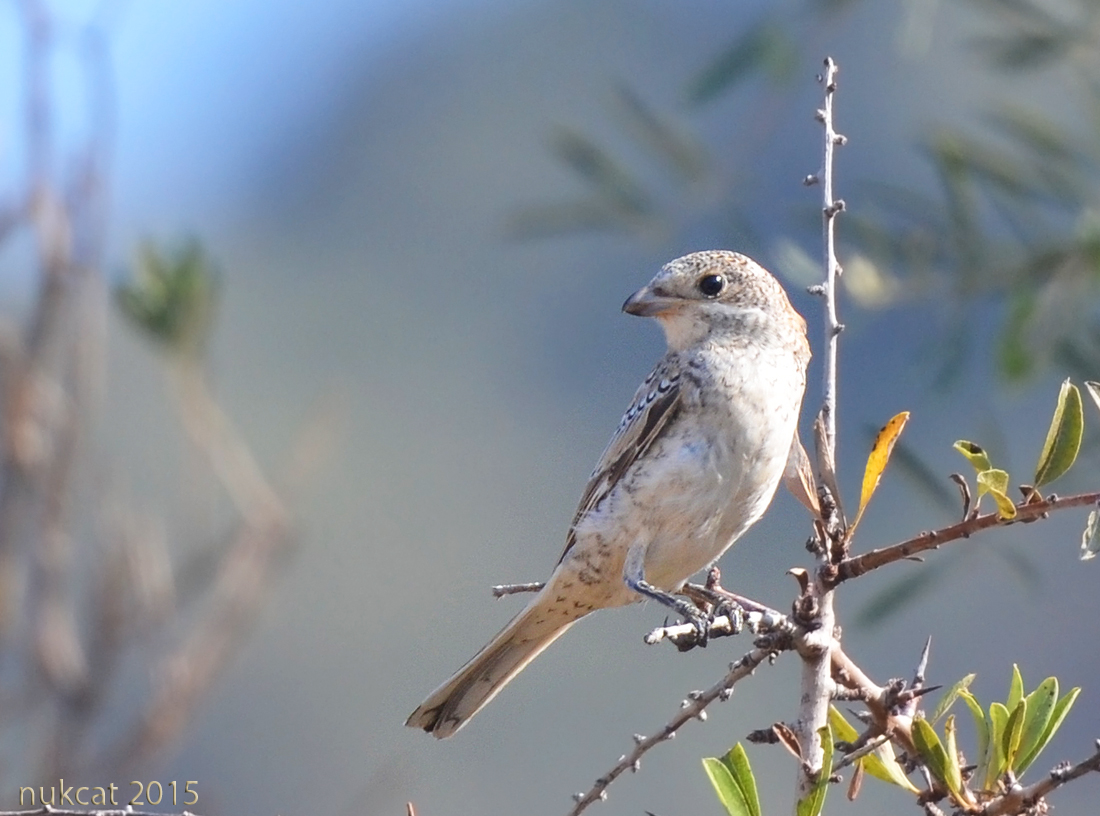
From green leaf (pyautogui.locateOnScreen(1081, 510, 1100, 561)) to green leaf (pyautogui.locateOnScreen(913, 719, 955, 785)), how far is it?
0.35 metres

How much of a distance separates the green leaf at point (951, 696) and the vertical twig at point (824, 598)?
0.18 meters

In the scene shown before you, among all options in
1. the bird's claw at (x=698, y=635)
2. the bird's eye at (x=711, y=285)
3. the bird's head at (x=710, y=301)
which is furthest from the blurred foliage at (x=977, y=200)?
the bird's claw at (x=698, y=635)

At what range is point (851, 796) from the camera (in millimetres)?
2389

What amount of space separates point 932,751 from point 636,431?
2016 mm

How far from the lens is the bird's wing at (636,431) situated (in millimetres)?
4148

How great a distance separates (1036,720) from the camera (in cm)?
233

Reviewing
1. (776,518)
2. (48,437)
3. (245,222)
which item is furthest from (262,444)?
(48,437)

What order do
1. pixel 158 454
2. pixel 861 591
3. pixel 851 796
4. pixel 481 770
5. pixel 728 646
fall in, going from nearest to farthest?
pixel 851 796
pixel 728 646
pixel 861 591
pixel 481 770
pixel 158 454

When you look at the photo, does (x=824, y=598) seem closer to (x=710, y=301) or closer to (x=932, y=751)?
(x=932, y=751)

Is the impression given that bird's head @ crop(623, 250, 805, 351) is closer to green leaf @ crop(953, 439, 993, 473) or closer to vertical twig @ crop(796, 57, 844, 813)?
vertical twig @ crop(796, 57, 844, 813)

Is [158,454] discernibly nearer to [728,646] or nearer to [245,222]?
[728,646]

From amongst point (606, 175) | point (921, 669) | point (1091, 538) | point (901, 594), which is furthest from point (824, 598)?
point (606, 175)

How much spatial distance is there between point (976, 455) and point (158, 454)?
92.0ft

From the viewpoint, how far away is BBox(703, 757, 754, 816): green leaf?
2.24 meters
